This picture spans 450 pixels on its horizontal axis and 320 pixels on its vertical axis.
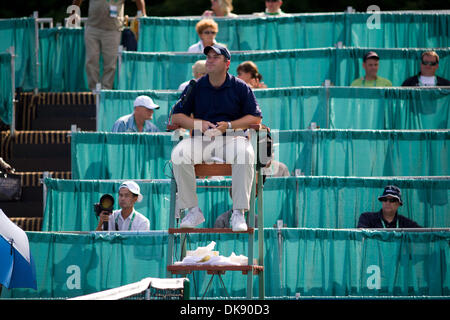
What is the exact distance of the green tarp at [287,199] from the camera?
11.7 metres

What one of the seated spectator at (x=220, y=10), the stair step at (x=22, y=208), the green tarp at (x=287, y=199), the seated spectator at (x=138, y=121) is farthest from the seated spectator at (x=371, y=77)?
the stair step at (x=22, y=208)

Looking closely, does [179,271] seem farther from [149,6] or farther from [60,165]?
[149,6]

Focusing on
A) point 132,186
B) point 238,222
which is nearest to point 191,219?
point 238,222

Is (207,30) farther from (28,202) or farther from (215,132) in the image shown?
(215,132)

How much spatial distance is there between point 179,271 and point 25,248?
5.29ft

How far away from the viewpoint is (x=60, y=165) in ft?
44.7

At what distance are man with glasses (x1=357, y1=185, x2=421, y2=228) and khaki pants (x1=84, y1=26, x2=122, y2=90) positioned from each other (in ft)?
18.0

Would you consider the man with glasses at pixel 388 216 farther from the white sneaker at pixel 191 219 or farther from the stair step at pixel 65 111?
the stair step at pixel 65 111

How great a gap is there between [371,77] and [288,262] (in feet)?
13.6

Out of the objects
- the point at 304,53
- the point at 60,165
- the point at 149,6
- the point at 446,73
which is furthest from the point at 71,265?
the point at 149,6

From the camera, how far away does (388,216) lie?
1134cm

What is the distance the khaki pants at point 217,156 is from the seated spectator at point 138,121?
13.0 feet

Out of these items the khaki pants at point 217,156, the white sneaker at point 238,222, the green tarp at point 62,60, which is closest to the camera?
the white sneaker at point 238,222

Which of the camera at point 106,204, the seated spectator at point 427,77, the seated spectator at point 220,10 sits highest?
the seated spectator at point 220,10
